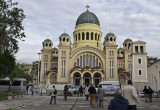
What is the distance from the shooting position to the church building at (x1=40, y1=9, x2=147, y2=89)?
195ft

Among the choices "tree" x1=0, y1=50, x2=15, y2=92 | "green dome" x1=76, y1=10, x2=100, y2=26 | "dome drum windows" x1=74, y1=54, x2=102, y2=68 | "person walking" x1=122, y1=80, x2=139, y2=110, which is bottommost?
"person walking" x1=122, y1=80, x2=139, y2=110

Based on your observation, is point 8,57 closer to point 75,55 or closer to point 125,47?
point 75,55

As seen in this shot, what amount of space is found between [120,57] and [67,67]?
17209 mm

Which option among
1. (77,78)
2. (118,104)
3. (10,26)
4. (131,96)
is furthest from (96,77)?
(118,104)

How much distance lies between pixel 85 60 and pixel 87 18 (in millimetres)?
14590

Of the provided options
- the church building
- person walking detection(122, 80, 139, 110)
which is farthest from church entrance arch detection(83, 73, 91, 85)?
person walking detection(122, 80, 139, 110)

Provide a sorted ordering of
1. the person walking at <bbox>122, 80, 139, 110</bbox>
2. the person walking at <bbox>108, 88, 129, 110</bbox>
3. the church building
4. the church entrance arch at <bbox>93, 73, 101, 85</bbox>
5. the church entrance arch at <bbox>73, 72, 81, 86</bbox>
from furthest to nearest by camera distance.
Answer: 1. the church entrance arch at <bbox>73, 72, 81, 86</bbox>
2. the church entrance arch at <bbox>93, 73, 101, 85</bbox>
3. the church building
4. the person walking at <bbox>122, 80, 139, 110</bbox>
5. the person walking at <bbox>108, 88, 129, 110</bbox>

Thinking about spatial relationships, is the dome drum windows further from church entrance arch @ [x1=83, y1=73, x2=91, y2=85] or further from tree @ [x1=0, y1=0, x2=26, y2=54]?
tree @ [x1=0, y1=0, x2=26, y2=54]

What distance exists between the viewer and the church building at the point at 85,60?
5938cm

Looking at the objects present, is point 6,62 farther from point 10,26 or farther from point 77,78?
point 77,78

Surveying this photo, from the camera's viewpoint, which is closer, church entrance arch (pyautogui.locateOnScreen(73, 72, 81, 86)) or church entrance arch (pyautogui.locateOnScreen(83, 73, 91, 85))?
church entrance arch (pyautogui.locateOnScreen(83, 73, 91, 85))

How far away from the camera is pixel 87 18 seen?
68250mm

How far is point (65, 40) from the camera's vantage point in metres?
63.5

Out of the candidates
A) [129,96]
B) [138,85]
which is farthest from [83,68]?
[129,96]
